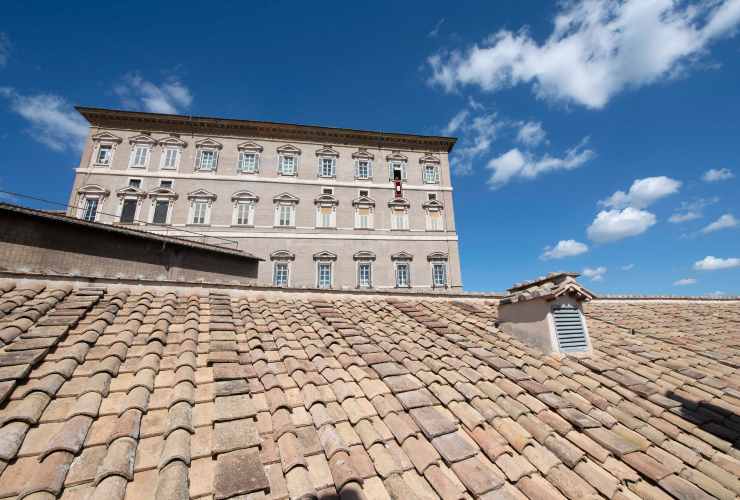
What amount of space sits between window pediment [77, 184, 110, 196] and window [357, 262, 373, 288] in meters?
19.6

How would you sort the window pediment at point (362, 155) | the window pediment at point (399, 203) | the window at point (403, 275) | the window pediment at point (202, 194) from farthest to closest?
the window pediment at point (362, 155)
the window pediment at point (399, 203)
the window at point (403, 275)
the window pediment at point (202, 194)

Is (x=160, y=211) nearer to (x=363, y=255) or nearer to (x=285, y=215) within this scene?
(x=285, y=215)

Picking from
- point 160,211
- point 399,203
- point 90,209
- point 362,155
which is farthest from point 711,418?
point 90,209

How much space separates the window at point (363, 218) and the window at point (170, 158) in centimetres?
1487

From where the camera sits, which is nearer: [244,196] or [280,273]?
[280,273]

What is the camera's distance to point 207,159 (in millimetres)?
24219

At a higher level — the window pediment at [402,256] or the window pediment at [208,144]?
the window pediment at [208,144]

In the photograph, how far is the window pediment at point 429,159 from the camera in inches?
1103

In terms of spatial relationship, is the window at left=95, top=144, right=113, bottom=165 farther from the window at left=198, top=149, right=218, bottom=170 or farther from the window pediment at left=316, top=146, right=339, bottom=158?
the window pediment at left=316, top=146, right=339, bottom=158

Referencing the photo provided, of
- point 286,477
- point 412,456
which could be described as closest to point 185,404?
point 286,477

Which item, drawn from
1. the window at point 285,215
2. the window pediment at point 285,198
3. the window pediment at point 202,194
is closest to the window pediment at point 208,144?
the window pediment at point 202,194

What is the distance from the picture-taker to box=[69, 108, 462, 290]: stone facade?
22.4 m

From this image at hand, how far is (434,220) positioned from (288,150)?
14.2 meters

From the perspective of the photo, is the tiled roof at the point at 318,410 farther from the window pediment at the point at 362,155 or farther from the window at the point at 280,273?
the window pediment at the point at 362,155
